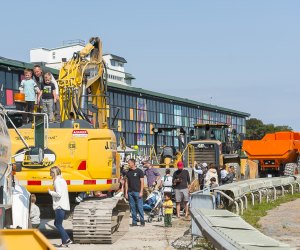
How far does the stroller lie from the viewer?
18219mm

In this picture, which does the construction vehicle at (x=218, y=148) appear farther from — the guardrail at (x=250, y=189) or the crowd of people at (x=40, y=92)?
the crowd of people at (x=40, y=92)

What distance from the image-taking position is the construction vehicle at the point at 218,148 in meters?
28.9

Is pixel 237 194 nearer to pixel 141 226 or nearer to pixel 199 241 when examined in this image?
pixel 141 226

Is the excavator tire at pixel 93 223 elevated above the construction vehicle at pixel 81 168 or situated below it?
below

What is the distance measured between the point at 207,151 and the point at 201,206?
15.9 metres

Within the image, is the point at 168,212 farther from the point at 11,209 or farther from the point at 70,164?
the point at 11,209

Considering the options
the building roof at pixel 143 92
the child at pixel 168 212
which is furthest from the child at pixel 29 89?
the building roof at pixel 143 92

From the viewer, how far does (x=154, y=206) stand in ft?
60.7

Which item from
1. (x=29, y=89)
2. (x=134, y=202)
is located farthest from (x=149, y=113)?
(x=29, y=89)

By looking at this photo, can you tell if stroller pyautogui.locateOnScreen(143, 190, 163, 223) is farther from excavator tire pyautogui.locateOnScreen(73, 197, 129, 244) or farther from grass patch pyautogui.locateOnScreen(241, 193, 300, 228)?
excavator tire pyautogui.locateOnScreen(73, 197, 129, 244)

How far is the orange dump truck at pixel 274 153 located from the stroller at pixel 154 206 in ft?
50.4

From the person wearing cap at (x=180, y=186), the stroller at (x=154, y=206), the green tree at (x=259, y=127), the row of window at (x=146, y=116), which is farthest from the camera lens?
the green tree at (x=259, y=127)

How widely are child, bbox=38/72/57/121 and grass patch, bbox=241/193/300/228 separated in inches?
214

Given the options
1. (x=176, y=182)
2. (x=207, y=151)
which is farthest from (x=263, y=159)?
(x=176, y=182)
